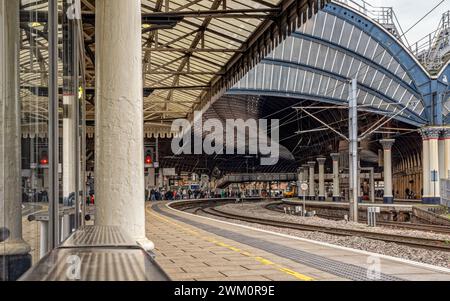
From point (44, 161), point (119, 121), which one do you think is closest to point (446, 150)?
point (119, 121)

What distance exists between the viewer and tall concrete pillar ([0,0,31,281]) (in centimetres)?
267

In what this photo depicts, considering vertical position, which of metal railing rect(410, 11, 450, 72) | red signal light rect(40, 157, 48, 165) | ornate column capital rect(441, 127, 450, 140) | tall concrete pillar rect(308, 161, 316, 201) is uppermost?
metal railing rect(410, 11, 450, 72)

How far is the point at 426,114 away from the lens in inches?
1809

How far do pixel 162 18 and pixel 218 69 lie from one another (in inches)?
225

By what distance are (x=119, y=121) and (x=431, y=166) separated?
41.2 m

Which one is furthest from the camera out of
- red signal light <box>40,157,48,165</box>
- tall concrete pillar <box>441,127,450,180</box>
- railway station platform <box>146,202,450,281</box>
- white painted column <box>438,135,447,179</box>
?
white painted column <box>438,135,447,179</box>

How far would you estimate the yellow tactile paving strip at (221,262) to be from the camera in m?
7.41

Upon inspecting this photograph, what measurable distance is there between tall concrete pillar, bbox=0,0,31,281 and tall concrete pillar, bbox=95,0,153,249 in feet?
11.0

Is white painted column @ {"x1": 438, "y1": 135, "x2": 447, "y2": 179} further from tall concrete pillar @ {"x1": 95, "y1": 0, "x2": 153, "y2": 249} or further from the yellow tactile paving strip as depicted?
tall concrete pillar @ {"x1": 95, "y1": 0, "x2": 153, "y2": 249}

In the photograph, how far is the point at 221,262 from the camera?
8883 millimetres

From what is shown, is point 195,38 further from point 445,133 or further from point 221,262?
point 445,133

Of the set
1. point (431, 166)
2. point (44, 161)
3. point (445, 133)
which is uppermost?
point (445, 133)

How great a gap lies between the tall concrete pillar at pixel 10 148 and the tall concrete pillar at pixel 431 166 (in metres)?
43.6

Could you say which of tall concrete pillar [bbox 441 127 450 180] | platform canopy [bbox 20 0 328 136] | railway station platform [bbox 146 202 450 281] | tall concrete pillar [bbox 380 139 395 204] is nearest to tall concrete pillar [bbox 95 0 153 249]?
platform canopy [bbox 20 0 328 136]
